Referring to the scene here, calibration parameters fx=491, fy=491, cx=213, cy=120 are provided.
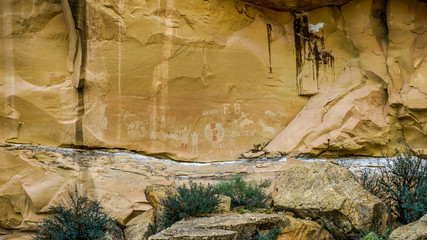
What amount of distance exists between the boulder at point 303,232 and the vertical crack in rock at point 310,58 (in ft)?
17.6

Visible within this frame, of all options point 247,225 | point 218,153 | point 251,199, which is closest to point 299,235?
point 247,225

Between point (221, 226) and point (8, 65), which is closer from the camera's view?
point (221, 226)

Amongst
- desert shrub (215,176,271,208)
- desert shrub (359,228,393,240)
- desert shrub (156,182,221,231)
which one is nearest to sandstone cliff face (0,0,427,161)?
desert shrub (215,176,271,208)

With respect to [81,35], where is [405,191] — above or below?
below

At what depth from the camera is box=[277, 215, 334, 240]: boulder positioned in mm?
6457

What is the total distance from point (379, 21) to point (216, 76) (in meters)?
3.93

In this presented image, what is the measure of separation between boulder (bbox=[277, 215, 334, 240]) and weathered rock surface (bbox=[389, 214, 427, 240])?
920 mm

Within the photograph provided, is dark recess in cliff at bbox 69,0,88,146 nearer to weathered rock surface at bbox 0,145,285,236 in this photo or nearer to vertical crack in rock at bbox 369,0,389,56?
weathered rock surface at bbox 0,145,285,236

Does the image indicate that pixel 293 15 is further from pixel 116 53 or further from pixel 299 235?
pixel 299 235

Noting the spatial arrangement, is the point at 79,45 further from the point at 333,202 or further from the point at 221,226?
the point at 333,202

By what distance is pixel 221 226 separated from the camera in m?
6.05

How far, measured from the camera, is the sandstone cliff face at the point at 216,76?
32.5 feet

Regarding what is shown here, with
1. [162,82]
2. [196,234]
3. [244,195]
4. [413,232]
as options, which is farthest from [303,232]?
[162,82]

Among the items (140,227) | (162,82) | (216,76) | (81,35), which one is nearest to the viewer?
(140,227)
